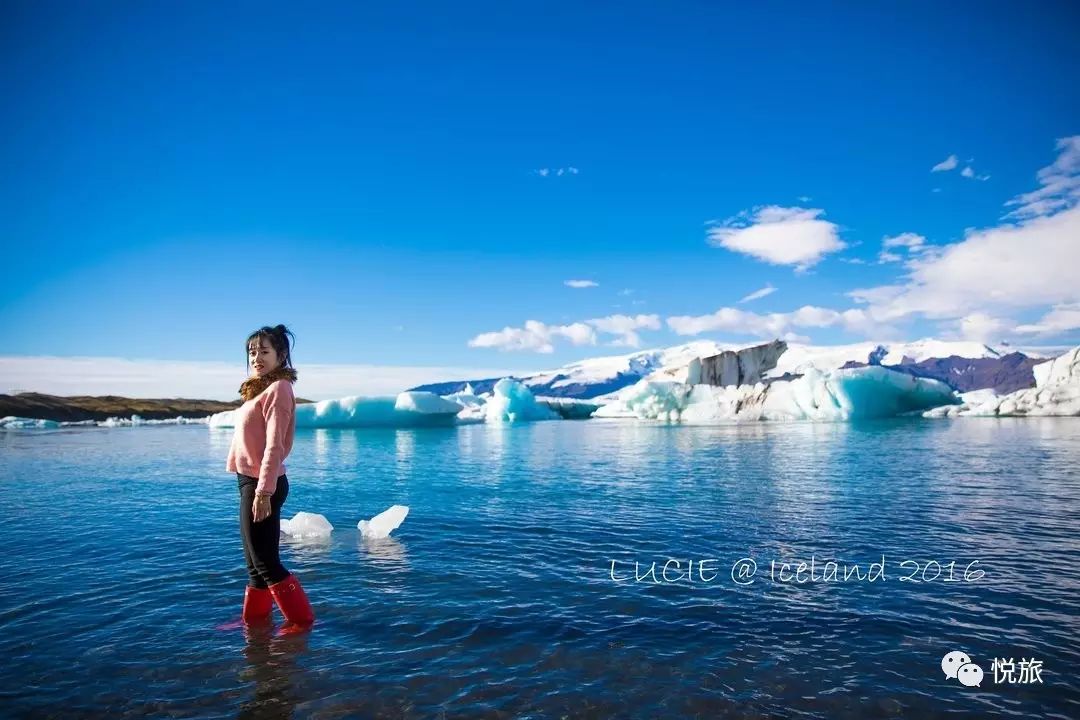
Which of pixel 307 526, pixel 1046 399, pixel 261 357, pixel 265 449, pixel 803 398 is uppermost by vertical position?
pixel 803 398

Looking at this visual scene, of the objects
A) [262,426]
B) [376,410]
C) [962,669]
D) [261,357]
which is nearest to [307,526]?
[262,426]

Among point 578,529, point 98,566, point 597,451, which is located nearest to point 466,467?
point 597,451

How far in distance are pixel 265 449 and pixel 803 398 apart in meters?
61.1

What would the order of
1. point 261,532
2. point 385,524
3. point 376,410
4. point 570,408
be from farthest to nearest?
point 570,408 → point 376,410 → point 385,524 → point 261,532

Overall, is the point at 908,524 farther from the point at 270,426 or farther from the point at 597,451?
the point at 597,451

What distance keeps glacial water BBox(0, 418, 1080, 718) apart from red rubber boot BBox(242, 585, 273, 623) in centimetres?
22

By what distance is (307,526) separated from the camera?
10195 mm

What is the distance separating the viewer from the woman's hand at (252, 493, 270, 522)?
4992mm

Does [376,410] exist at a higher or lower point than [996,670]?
higher

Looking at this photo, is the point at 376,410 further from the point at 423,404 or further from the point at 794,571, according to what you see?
the point at 794,571

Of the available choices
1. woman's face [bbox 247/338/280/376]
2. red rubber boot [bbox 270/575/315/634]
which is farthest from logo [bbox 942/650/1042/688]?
woman's face [bbox 247/338/280/376]

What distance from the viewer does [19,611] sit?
6.42 m

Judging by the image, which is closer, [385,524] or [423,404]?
[385,524]

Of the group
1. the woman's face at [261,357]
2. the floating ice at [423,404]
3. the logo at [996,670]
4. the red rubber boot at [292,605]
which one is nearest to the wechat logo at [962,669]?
the logo at [996,670]
